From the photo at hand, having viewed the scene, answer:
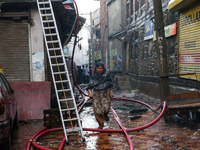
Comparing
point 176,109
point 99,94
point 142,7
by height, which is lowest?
point 176,109

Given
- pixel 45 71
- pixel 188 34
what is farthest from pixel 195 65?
pixel 45 71

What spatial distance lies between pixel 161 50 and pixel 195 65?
9.80 ft

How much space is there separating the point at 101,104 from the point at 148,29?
9503 mm

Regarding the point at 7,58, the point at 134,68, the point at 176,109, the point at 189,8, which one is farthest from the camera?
the point at 134,68

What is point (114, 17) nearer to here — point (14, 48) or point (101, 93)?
point (14, 48)

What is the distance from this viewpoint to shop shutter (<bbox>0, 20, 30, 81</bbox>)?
7902 mm

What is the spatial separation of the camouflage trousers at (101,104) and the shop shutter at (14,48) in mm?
3408

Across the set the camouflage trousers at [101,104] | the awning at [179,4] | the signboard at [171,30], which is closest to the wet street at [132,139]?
the camouflage trousers at [101,104]

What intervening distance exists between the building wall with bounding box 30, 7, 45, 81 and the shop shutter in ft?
0.67

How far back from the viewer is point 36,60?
802cm

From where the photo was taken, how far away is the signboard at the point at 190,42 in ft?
28.6

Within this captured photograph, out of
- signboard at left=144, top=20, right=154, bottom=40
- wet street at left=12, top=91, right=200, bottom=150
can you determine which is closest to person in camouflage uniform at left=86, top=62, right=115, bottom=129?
wet street at left=12, top=91, right=200, bottom=150

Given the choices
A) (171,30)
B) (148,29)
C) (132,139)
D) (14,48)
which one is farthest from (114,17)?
(132,139)

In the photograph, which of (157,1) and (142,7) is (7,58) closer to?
(157,1)
